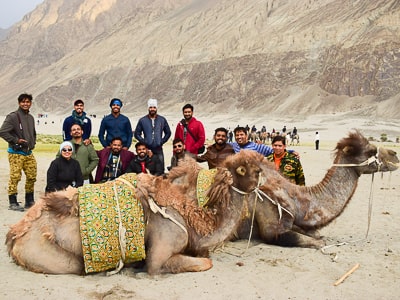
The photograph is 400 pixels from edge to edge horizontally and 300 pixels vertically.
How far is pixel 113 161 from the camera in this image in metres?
Result: 7.50

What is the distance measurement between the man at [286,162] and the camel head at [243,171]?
210cm

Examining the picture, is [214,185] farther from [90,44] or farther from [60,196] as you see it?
[90,44]

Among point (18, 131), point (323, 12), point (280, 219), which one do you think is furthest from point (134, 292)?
point (323, 12)

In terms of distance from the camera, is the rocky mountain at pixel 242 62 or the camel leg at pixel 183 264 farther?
the rocky mountain at pixel 242 62

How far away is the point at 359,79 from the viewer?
64.4 m

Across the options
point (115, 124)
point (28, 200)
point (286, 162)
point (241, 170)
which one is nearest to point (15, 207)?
point (28, 200)

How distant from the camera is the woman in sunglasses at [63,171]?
7066 millimetres

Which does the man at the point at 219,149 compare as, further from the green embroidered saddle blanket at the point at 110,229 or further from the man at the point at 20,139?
the man at the point at 20,139

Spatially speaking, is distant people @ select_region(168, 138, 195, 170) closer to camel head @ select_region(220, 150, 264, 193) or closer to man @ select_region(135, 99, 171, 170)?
man @ select_region(135, 99, 171, 170)

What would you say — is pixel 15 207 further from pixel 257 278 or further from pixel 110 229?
pixel 257 278

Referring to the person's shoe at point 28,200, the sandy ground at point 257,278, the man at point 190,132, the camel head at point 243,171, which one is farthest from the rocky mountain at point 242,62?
the camel head at point 243,171

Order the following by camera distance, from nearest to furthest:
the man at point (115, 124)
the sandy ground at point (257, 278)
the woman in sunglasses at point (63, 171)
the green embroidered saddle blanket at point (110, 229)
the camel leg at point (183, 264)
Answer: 1. the sandy ground at point (257, 278)
2. the green embroidered saddle blanket at point (110, 229)
3. the camel leg at point (183, 264)
4. the woman in sunglasses at point (63, 171)
5. the man at point (115, 124)

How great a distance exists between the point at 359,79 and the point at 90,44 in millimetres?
82988

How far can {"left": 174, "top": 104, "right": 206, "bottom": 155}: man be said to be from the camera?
841 cm
